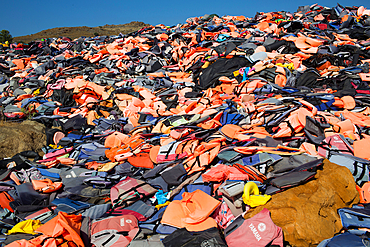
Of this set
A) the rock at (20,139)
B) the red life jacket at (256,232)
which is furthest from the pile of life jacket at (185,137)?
the rock at (20,139)

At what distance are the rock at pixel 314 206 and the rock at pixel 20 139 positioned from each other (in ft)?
16.8

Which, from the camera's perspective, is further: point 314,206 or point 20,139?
point 20,139

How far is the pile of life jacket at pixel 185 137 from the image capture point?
2.51m

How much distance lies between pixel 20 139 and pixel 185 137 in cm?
393

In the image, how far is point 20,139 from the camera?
486 cm

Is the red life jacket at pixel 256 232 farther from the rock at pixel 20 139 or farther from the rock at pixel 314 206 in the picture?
the rock at pixel 20 139

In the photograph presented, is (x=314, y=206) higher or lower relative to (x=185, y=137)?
lower

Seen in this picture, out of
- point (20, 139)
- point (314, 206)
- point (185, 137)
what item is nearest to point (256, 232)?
point (314, 206)

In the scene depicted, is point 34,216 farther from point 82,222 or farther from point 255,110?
point 255,110

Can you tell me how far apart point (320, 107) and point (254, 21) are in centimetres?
847

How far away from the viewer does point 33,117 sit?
654 centimetres

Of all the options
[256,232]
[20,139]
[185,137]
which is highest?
[20,139]

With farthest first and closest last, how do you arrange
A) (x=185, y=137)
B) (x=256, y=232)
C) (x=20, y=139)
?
(x=20, y=139)
(x=185, y=137)
(x=256, y=232)

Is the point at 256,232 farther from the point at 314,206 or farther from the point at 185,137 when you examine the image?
the point at 185,137
